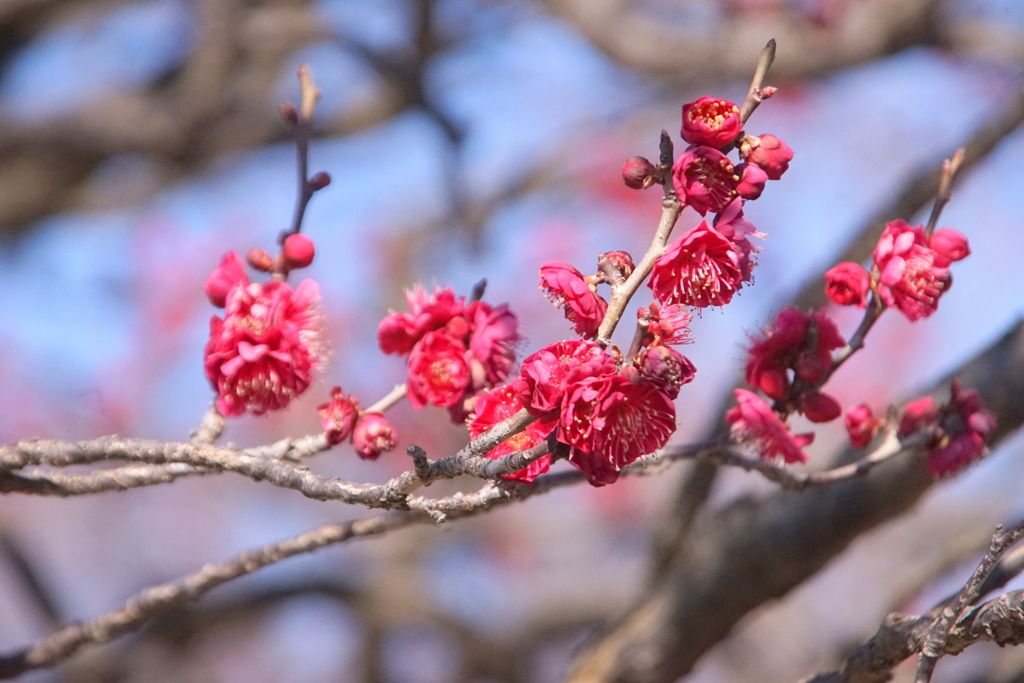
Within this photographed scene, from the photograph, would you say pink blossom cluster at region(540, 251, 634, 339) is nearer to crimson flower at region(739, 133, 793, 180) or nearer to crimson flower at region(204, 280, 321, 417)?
crimson flower at region(739, 133, 793, 180)

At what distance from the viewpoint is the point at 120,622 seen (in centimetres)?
145

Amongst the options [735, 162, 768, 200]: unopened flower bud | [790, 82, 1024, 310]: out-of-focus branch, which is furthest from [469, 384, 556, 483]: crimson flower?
[790, 82, 1024, 310]: out-of-focus branch

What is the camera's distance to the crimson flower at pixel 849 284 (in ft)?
3.91

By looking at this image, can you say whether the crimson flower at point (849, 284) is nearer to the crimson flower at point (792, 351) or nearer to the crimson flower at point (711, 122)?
the crimson flower at point (792, 351)

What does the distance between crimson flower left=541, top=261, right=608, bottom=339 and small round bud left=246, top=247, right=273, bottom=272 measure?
1.78 feet

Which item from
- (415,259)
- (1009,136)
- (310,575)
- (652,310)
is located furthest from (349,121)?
(652,310)

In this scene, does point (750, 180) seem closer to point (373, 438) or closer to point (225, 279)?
point (373, 438)

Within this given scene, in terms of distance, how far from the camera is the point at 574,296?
858 millimetres

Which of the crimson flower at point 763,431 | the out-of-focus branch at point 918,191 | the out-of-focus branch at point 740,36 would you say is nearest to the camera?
the crimson flower at point 763,431

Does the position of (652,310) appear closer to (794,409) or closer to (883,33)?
(794,409)

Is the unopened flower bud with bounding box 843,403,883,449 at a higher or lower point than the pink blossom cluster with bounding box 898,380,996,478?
higher

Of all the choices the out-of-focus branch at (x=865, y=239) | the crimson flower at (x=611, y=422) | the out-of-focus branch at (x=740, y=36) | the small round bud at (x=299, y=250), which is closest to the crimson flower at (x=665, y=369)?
the crimson flower at (x=611, y=422)

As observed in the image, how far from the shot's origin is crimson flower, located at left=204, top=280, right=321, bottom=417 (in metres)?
1.15

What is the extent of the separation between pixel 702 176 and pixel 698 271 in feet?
0.34
